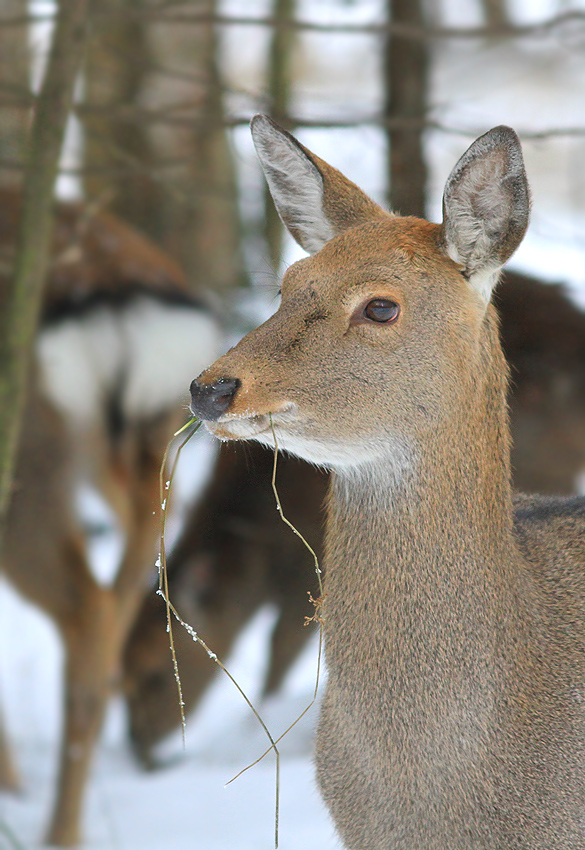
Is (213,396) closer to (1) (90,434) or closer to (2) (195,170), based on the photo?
(1) (90,434)

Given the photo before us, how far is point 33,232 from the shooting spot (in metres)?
3.15

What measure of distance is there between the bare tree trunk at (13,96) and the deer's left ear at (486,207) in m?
1.79

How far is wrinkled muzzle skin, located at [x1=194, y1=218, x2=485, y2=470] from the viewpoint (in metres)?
1.93

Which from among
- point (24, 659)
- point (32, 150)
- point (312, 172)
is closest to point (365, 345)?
point (312, 172)

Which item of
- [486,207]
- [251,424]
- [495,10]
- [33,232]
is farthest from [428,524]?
[495,10]

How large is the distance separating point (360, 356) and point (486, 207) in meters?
0.38

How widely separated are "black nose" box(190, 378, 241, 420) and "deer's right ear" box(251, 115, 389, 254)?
2.09ft

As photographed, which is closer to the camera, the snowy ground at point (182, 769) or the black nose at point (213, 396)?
the black nose at point (213, 396)

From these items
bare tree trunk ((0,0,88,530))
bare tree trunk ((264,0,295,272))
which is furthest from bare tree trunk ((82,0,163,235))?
bare tree trunk ((0,0,88,530))

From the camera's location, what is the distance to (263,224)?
5.41 m

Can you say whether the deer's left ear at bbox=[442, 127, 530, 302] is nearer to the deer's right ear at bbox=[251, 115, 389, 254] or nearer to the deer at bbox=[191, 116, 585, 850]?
the deer at bbox=[191, 116, 585, 850]

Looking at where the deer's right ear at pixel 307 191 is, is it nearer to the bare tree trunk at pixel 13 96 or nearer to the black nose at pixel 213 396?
the black nose at pixel 213 396

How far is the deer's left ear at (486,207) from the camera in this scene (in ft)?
6.31

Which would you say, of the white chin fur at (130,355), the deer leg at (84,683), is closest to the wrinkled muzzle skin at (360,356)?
the white chin fur at (130,355)
